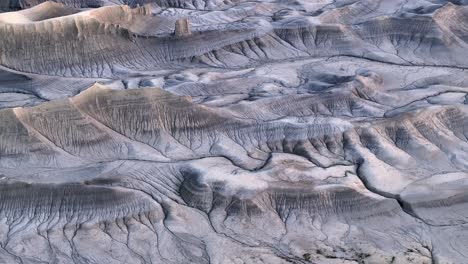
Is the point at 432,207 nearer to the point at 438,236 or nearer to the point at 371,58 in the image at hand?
the point at 438,236

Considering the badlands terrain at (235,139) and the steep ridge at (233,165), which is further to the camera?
the steep ridge at (233,165)

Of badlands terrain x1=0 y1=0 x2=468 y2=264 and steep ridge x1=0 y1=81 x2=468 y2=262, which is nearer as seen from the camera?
badlands terrain x1=0 y1=0 x2=468 y2=264

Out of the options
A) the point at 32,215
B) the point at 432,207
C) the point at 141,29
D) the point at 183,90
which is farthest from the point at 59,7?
the point at 432,207

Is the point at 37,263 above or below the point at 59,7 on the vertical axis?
below

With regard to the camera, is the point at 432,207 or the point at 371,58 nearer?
the point at 432,207

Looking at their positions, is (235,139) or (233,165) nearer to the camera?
(233,165)

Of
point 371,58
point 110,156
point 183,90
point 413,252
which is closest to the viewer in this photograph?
point 413,252


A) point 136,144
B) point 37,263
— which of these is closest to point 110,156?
point 136,144

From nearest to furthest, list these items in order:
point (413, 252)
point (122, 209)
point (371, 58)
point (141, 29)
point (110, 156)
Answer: point (413, 252) < point (122, 209) < point (110, 156) < point (371, 58) < point (141, 29)
